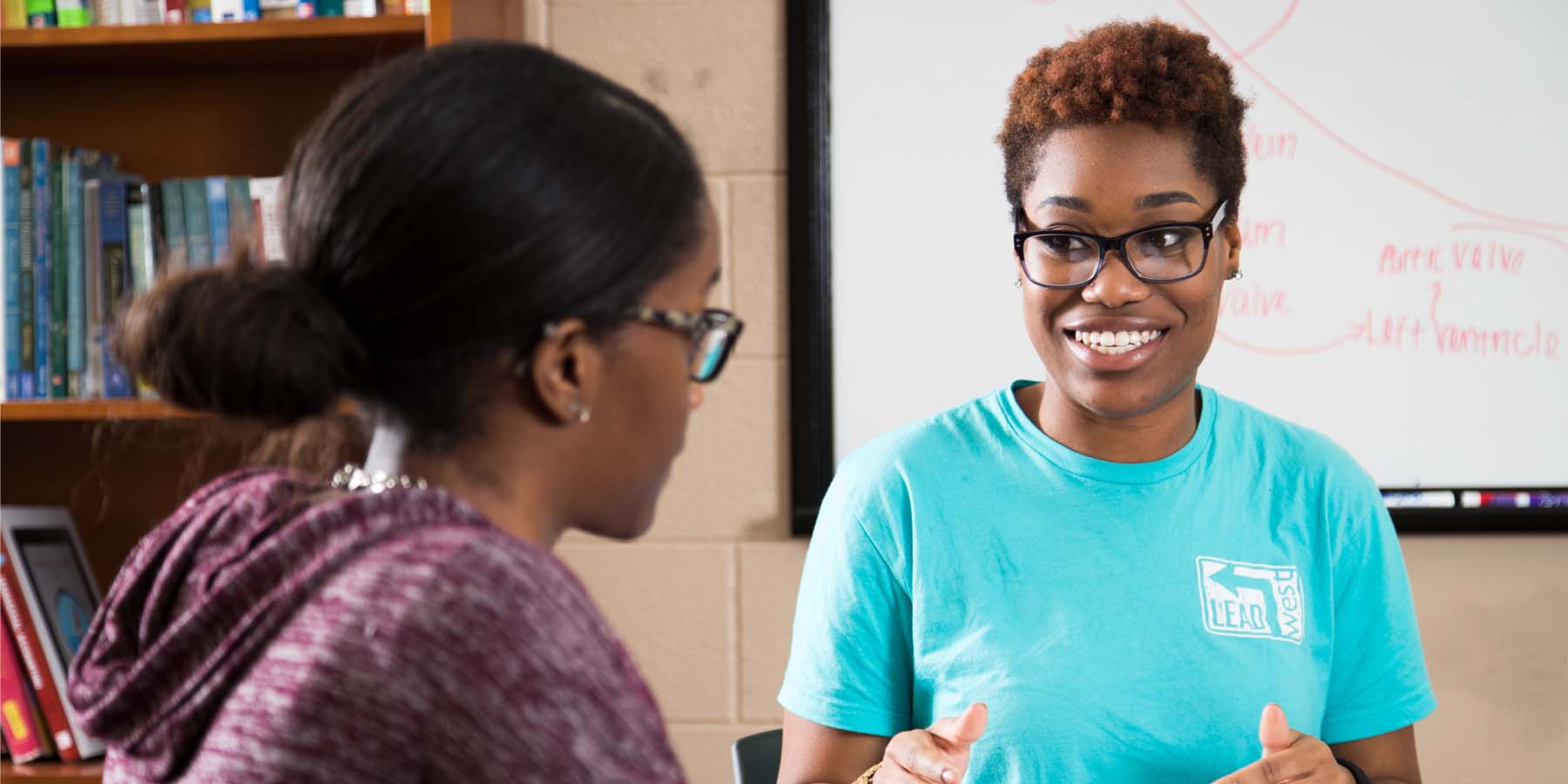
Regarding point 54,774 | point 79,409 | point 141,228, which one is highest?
point 141,228

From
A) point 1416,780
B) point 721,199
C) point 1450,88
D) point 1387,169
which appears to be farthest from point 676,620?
point 1450,88

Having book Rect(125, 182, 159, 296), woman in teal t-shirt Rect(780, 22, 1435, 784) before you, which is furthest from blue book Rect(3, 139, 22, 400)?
woman in teal t-shirt Rect(780, 22, 1435, 784)

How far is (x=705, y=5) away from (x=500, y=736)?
5.02 feet

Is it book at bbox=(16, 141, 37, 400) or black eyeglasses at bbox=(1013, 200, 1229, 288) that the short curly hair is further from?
book at bbox=(16, 141, 37, 400)

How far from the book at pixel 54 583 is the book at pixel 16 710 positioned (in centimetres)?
2

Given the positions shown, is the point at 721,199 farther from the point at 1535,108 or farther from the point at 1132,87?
the point at 1535,108

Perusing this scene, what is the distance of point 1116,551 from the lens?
1204 mm

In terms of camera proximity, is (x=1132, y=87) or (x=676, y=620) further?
(x=676, y=620)

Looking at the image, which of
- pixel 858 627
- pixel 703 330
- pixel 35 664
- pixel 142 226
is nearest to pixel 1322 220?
pixel 858 627

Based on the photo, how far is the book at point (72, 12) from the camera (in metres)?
1.75

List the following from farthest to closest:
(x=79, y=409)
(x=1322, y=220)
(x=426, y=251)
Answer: (x=1322, y=220) → (x=79, y=409) → (x=426, y=251)

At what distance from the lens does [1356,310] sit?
183 centimetres

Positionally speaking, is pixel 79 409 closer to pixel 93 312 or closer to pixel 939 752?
pixel 93 312

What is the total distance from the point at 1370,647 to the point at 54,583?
160cm
